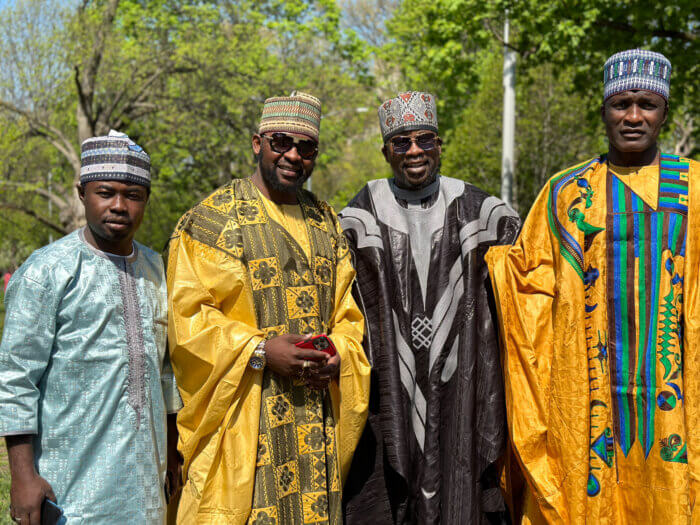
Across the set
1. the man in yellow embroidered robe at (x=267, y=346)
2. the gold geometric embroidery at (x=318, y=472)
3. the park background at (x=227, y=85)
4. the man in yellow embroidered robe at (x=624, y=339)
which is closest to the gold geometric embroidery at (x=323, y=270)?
the man in yellow embroidered robe at (x=267, y=346)

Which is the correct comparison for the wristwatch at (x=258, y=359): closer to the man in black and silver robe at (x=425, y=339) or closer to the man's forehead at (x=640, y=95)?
the man in black and silver robe at (x=425, y=339)

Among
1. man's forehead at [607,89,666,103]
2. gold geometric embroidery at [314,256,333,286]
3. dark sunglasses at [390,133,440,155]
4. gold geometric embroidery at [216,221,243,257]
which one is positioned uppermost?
man's forehead at [607,89,666,103]

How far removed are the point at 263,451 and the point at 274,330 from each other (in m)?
0.51

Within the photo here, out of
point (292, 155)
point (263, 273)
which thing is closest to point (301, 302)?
point (263, 273)

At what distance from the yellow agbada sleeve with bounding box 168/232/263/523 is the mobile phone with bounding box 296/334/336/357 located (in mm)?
202

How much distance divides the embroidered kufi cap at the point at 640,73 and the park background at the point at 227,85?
625cm

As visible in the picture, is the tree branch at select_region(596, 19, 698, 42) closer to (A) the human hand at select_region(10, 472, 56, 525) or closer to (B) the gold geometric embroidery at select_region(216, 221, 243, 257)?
(B) the gold geometric embroidery at select_region(216, 221, 243, 257)

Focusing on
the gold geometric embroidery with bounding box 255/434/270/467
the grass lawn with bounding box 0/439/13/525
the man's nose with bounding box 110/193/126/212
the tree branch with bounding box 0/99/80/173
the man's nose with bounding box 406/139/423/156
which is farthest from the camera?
the tree branch with bounding box 0/99/80/173

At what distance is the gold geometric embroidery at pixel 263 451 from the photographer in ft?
9.83

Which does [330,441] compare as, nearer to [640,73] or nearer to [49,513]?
[49,513]

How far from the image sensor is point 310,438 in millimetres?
3117

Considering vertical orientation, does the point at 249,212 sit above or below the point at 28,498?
above

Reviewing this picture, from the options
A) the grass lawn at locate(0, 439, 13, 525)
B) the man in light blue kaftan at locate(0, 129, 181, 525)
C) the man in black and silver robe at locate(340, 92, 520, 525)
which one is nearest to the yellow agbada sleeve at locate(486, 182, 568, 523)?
the man in black and silver robe at locate(340, 92, 520, 525)

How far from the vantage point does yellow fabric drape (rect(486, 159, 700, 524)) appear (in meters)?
2.89
